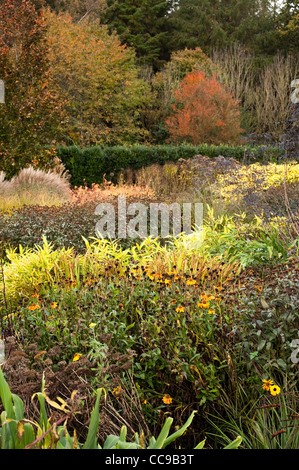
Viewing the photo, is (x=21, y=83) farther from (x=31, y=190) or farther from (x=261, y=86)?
(x=261, y=86)

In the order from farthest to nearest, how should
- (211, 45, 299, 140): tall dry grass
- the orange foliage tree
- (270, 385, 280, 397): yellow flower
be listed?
(211, 45, 299, 140): tall dry grass < the orange foliage tree < (270, 385, 280, 397): yellow flower

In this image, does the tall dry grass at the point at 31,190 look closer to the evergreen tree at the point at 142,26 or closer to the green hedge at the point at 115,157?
the green hedge at the point at 115,157

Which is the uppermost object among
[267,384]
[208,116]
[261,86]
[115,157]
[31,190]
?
[261,86]

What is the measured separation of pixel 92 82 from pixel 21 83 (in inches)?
336

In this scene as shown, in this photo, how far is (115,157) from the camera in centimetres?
1448

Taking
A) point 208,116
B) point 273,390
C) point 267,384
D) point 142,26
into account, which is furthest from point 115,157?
point 142,26

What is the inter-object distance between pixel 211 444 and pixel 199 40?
28.3 meters

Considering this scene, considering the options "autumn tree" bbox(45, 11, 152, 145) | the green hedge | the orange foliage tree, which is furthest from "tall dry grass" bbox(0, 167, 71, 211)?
the orange foliage tree

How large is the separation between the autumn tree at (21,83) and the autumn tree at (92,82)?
6.88 meters

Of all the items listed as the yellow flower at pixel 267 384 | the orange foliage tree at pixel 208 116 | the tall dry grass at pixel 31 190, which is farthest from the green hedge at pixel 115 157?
the yellow flower at pixel 267 384

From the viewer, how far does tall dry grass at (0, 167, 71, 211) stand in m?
8.12

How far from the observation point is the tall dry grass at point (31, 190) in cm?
812

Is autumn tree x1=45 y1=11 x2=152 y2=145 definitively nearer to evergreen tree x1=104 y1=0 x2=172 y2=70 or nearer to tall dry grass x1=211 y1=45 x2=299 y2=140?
Result: tall dry grass x1=211 y1=45 x2=299 y2=140

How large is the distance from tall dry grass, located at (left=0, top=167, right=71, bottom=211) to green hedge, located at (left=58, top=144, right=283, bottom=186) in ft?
11.8
